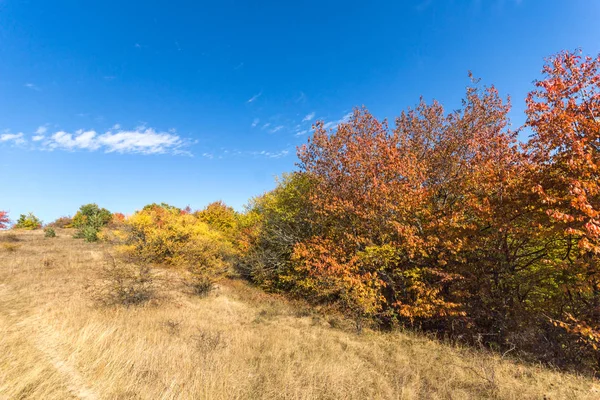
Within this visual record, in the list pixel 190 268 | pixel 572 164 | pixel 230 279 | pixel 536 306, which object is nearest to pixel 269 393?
pixel 572 164

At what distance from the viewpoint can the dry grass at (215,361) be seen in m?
4.57

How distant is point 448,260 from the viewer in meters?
11.8

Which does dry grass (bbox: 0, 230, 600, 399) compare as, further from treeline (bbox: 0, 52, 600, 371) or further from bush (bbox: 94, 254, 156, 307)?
treeline (bbox: 0, 52, 600, 371)

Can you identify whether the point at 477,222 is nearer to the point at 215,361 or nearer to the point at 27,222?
the point at 215,361

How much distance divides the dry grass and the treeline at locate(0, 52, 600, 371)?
2110 mm

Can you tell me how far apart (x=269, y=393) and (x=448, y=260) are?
9.92m

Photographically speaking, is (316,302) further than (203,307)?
Yes

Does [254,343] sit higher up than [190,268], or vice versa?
[190,268]

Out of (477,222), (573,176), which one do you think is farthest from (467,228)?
(573,176)

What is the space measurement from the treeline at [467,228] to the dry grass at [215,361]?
2110mm

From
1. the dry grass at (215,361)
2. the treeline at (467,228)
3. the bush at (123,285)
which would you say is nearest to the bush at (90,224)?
the treeline at (467,228)

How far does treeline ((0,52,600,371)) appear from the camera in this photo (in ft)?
25.5

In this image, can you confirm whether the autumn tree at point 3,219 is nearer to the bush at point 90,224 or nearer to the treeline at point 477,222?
the bush at point 90,224

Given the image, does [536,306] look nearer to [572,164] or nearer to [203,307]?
[572,164]
